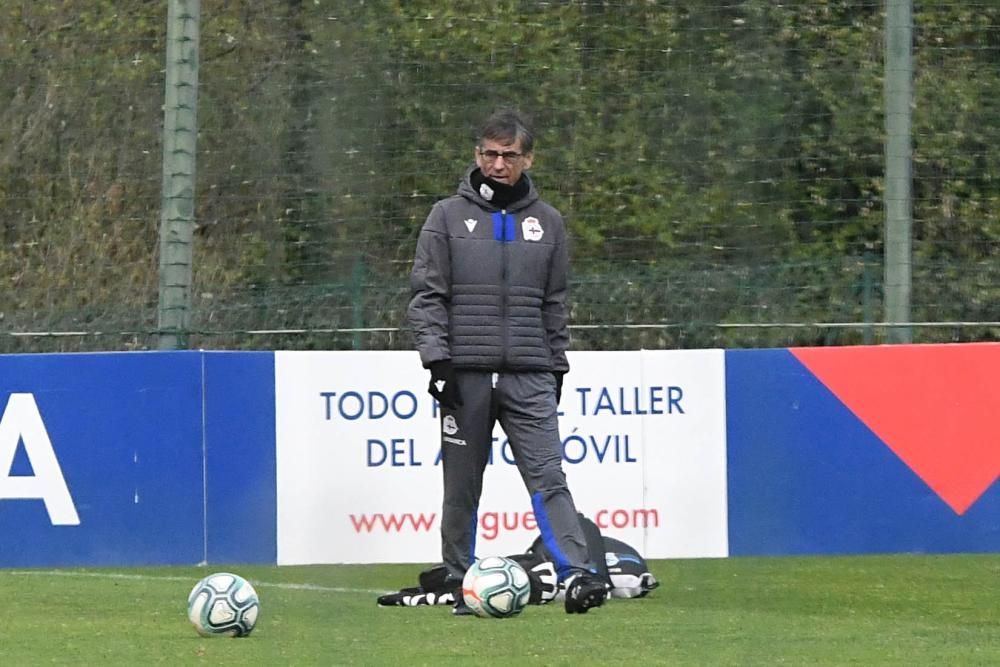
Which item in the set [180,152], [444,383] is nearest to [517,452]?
[444,383]

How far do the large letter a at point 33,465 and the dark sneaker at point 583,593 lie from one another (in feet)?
10.1

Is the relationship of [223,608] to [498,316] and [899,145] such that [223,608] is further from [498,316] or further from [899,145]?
[899,145]

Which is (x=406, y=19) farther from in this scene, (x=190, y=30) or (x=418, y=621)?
(x=418, y=621)

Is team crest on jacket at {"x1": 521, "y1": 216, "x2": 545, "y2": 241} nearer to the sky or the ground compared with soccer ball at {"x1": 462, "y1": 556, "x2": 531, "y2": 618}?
nearer to the sky

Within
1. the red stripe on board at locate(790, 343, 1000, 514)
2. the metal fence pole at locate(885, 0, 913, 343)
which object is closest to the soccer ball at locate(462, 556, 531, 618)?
the red stripe on board at locate(790, 343, 1000, 514)

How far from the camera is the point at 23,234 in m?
10.3

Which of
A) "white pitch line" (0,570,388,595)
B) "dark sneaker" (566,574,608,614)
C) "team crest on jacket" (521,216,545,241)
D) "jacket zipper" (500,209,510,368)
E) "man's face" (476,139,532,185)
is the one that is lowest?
"white pitch line" (0,570,388,595)

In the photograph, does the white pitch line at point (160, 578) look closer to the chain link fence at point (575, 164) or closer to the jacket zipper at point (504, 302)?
the chain link fence at point (575, 164)

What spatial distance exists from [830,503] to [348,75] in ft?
9.86

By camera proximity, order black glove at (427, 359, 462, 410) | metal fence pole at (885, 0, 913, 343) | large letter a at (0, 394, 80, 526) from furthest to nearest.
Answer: metal fence pole at (885, 0, 913, 343)
large letter a at (0, 394, 80, 526)
black glove at (427, 359, 462, 410)

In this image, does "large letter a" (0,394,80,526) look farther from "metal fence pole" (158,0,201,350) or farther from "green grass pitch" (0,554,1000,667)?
"metal fence pole" (158,0,201,350)

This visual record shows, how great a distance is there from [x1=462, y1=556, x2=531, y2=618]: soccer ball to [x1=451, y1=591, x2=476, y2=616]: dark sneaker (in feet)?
0.39

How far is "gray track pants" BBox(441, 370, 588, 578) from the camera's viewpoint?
7.47 metres

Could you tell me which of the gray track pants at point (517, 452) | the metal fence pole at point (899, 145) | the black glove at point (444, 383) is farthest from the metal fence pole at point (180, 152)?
the metal fence pole at point (899, 145)
